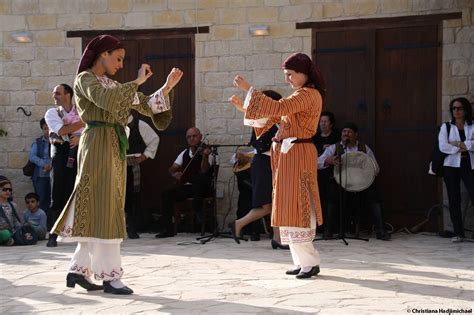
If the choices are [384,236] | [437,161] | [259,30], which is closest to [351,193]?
[384,236]

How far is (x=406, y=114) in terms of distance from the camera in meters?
9.32

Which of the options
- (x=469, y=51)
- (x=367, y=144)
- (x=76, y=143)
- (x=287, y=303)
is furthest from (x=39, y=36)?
(x=287, y=303)

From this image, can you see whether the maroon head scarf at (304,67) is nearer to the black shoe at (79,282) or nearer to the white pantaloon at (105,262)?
the white pantaloon at (105,262)

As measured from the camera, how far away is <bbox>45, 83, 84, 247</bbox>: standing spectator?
7734 mm

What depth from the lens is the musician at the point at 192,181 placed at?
916 centimetres

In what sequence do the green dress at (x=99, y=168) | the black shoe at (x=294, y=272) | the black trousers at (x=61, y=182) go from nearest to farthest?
the green dress at (x=99, y=168), the black shoe at (x=294, y=272), the black trousers at (x=61, y=182)

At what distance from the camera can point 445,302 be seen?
4.65 m

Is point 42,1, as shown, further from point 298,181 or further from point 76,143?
point 298,181

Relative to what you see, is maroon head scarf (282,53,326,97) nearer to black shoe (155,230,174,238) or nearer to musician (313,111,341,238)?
musician (313,111,341,238)

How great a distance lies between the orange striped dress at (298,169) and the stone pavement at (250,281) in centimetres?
48

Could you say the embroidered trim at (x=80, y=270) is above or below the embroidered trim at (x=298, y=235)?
below

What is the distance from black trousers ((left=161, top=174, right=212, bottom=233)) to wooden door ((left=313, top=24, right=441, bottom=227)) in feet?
6.05

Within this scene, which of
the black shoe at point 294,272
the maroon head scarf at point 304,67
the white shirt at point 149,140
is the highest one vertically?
the maroon head scarf at point 304,67

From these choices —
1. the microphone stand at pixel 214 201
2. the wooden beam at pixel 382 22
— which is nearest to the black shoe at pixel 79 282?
the microphone stand at pixel 214 201
